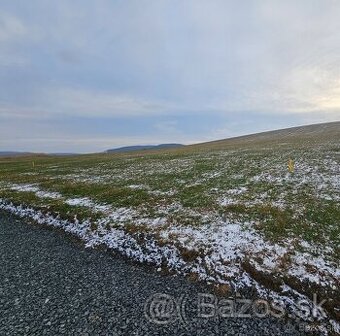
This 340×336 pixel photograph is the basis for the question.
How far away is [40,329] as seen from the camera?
631 cm

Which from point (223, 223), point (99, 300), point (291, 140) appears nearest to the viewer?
point (99, 300)

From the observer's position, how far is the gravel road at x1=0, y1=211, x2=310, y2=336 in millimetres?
6281

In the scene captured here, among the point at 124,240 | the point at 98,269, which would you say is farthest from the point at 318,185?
the point at 98,269

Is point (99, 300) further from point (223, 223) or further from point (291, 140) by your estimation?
point (291, 140)

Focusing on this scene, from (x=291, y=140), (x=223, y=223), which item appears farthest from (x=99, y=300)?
(x=291, y=140)

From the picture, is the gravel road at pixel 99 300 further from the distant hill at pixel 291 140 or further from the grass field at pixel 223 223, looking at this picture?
the distant hill at pixel 291 140

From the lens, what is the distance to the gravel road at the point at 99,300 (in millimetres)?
6281

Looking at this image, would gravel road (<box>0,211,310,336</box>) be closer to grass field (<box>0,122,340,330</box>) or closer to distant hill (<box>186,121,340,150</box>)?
grass field (<box>0,122,340,330</box>)

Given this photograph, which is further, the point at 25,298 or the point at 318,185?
the point at 318,185

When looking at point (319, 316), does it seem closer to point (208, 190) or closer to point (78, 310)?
point (78, 310)

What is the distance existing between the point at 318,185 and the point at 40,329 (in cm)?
1636

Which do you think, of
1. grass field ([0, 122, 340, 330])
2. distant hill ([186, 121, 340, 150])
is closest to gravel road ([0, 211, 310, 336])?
grass field ([0, 122, 340, 330])

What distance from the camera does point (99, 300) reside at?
7344 millimetres

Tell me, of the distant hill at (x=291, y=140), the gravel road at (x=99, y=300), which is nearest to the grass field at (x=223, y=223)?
the gravel road at (x=99, y=300)
